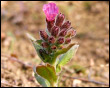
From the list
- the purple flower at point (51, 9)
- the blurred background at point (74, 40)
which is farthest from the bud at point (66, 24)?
the blurred background at point (74, 40)

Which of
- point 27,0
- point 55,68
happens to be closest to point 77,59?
point 55,68

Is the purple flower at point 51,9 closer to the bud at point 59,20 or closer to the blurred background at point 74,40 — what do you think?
the bud at point 59,20

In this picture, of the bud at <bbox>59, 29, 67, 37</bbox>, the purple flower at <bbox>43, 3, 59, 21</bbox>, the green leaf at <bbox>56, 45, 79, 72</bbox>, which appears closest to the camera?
the purple flower at <bbox>43, 3, 59, 21</bbox>

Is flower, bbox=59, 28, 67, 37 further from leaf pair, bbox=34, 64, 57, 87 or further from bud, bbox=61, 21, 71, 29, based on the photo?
leaf pair, bbox=34, 64, 57, 87

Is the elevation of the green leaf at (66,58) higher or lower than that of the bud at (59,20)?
lower

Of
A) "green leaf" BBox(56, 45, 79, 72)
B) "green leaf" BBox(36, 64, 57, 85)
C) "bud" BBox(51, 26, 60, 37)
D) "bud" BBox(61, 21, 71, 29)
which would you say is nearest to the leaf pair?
"green leaf" BBox(36, 64, 57, 85)

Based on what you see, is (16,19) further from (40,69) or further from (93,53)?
(40,69)
